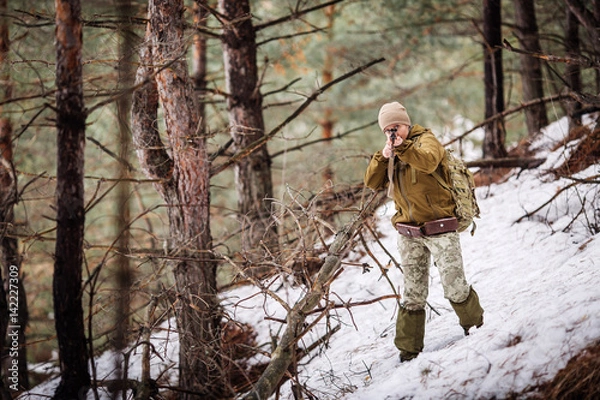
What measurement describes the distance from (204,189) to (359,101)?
948 centimetres

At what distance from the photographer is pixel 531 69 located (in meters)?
8.59

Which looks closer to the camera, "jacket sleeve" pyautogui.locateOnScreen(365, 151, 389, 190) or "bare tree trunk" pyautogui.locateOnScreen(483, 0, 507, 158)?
"jacket sleeve" pyautogui.locateOnScreen(365, 151, 389, 190)

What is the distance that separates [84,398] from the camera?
131 inches

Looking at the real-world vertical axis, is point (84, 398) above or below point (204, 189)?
below

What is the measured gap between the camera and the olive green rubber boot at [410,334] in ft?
11.8

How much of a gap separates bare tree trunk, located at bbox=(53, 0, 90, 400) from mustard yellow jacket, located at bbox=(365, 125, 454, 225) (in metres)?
2.04

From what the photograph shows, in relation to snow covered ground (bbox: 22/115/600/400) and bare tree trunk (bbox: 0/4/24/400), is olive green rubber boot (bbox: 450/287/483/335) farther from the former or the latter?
bare tree trunk (bbox: 0/4/24/400)

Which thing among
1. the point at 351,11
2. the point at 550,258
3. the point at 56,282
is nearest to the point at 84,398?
the point at 56,282

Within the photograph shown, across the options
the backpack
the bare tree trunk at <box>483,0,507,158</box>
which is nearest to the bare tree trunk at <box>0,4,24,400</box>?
the backpack

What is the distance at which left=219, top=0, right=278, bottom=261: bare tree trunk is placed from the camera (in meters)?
6.12

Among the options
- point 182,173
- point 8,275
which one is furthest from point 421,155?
point 8,275

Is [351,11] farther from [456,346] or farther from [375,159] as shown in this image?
[456,346]

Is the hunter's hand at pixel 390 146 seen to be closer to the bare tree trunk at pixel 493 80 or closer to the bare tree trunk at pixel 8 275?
the bare tree trunk at pixel 8 275

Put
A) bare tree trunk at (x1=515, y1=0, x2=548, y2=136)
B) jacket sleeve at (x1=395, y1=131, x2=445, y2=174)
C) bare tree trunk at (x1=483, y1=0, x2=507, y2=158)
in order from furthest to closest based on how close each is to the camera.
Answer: bare tree trunk at (x1=515, y1=0, x2=548, y2=136) < bare tree trunk at (x1=483, y1=0, x2=507, y2=158) < jacket sleeve at (x1=395, y1=131, x2=445, y2=174)
